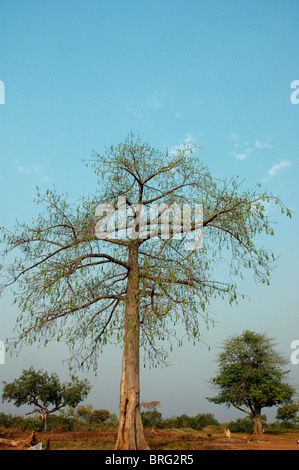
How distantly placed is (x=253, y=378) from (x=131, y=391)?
22.2 metres

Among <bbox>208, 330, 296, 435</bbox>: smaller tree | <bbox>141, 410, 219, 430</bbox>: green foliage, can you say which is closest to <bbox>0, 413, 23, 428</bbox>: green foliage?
<bbox>141, 410, 219, 430</bbox>: green foliage

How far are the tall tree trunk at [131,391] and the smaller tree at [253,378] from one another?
20.7 metres

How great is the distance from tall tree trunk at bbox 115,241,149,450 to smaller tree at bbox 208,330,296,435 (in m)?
20.7

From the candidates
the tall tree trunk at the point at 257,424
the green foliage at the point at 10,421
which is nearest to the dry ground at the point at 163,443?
the green foliage at the point at 10,421

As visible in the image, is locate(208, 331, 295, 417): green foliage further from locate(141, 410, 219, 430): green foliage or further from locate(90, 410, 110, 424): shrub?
locate(90, 410, 110, 424): shrub

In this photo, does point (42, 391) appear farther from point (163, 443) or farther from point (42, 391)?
point (163, 443)

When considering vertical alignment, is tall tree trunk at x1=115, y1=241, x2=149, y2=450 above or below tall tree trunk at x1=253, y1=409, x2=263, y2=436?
above

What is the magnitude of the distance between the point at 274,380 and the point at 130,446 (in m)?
22.9

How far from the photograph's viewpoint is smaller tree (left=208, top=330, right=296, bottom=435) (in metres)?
28.8

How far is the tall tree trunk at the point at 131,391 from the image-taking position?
1040cm

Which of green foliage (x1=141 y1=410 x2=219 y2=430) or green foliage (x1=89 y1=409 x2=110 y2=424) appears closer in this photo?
green foliage (x1=141 y1=410 x2=219 y2=430)

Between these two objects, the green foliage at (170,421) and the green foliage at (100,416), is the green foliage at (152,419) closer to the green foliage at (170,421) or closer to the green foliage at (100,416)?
the green foliage at (170,421)

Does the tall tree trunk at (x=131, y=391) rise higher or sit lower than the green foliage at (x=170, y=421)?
higher
